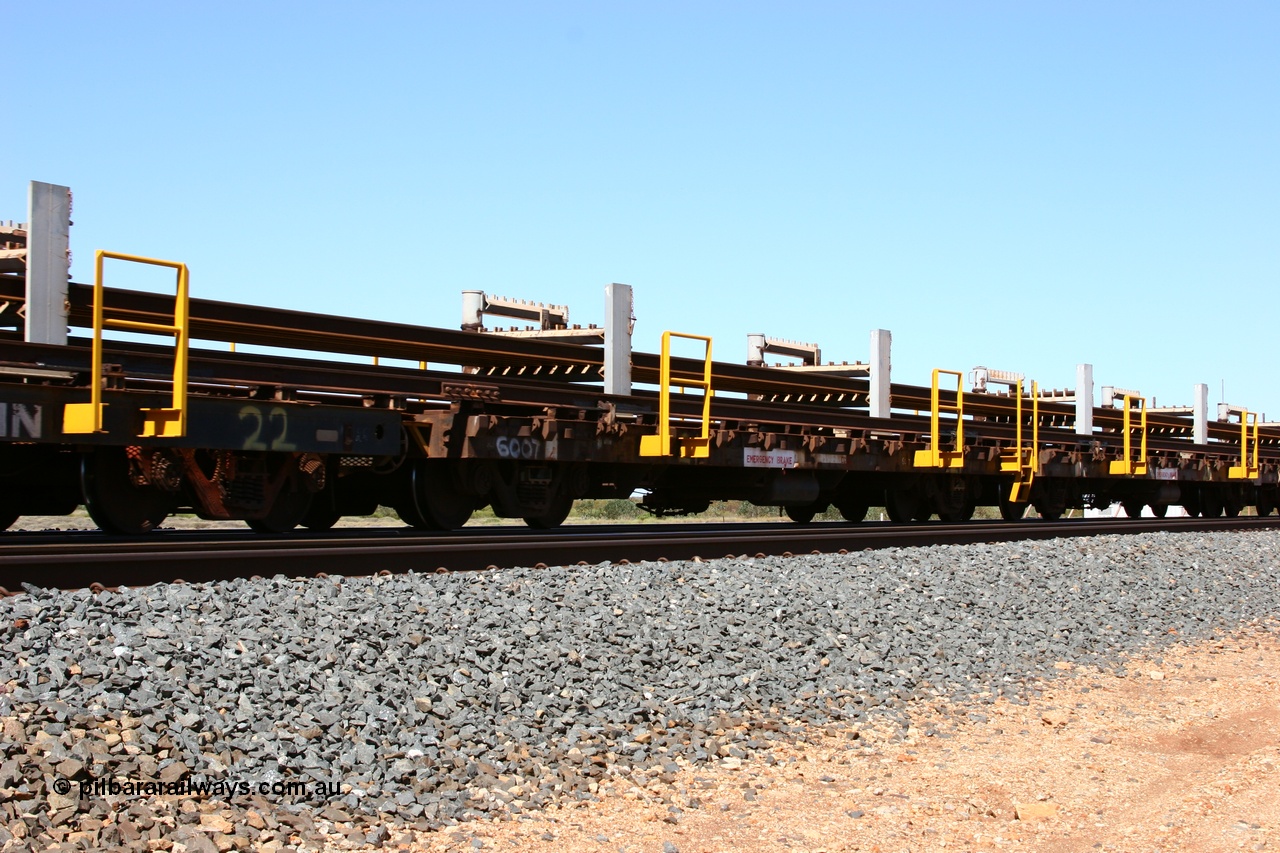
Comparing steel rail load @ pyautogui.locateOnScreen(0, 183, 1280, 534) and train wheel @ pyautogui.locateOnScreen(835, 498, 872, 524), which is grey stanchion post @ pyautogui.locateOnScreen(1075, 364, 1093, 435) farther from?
train wheel @ pyautogui.locateOnScreen(835, 498, 872, 524)

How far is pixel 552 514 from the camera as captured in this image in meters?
11.9

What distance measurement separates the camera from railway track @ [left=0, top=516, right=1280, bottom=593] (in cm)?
691

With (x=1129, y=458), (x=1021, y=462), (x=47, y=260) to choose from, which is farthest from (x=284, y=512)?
(x=1129, y=458)

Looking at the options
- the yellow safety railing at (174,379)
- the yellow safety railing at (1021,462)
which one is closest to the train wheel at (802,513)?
the yellow safety railing at (1021,462)

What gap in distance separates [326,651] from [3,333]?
4846 millimetres

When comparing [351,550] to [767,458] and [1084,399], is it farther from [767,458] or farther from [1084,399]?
[1084,399]

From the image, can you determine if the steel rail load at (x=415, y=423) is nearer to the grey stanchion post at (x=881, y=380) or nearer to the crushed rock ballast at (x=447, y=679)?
the grey stanchion post at (x=881, y=380)

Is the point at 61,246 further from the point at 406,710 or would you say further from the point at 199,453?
the point at 406,710

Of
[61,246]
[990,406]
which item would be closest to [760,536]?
[61,246]

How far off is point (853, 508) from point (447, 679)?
12.1 metres

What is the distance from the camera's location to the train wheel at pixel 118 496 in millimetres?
8578

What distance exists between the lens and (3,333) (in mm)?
8836

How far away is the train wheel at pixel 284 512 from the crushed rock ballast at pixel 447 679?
2701mm

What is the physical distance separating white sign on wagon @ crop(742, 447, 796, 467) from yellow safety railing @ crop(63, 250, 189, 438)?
653cm
